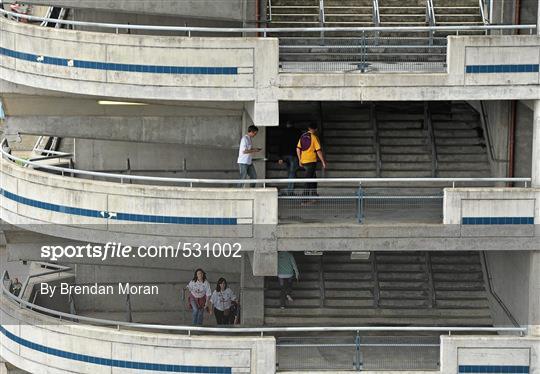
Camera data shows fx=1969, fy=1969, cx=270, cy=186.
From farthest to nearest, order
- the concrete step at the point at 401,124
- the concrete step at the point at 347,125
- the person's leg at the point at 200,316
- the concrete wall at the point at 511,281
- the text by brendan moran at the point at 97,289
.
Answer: the text by brendan moran at the point at 97,289, the concrete step at the point at 401,124, the concrete step at the point at 347,125, the person's leg at the point at 200,316, the concrete wall at the point at 511,281

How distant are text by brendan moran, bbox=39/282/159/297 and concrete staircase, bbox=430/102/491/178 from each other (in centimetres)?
781

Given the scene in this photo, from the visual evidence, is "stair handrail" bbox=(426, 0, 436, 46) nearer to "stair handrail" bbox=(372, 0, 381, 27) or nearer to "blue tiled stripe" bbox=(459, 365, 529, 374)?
"stair handrail" bbox=(372, 0, 381, 27)

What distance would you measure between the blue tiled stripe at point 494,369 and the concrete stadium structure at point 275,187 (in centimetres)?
3

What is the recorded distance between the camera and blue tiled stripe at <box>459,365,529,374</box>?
139ft

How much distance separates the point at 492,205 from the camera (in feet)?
138

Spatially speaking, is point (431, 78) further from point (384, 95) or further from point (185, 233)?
point (185, 233)

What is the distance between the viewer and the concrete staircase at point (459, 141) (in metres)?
46.0

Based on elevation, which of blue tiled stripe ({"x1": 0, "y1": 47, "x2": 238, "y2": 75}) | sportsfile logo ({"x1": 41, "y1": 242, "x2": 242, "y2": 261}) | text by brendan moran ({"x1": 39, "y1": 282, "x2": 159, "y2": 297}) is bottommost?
text by brendan moran ({"x1": 39, "y1": 282, "x2": 159, "y2": 297})

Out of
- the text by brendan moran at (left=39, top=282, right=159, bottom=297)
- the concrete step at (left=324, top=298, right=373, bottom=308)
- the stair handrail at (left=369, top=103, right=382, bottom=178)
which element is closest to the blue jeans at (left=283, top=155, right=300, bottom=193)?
the stair handrail at (left=369, top=103, right=382, bottom=178)

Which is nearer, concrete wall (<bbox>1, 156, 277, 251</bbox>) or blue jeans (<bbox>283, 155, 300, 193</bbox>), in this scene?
concrete wall (<bbox>1, 156, 277, 251</bbox>)

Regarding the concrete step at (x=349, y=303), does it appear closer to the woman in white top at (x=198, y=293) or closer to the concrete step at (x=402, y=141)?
the woman in white top at (x=198, y=293)

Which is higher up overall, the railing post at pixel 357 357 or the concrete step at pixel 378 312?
the concrete step at pixel 378 312

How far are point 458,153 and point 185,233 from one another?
300 inches

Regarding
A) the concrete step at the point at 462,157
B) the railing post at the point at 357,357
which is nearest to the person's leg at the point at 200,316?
the railing post at the point at 357,357
